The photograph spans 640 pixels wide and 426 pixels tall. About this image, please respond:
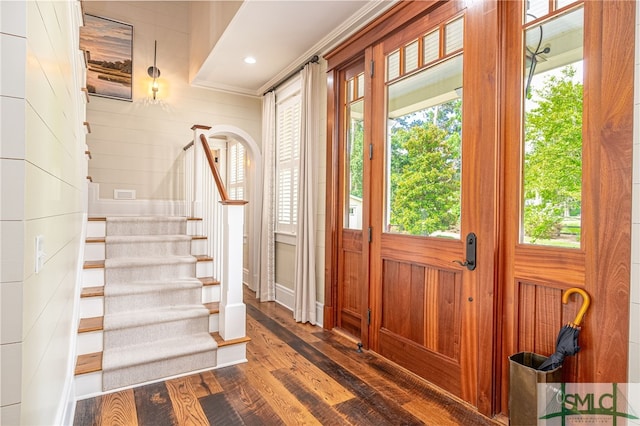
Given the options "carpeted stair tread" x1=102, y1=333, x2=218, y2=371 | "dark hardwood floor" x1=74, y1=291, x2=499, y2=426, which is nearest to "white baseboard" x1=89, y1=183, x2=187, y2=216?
"carpeted stair tread" x1=102, y1=333, x2=218, y2=371

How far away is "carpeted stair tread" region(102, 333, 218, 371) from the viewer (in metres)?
2.37

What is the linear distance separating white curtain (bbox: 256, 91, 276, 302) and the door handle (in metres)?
2.86

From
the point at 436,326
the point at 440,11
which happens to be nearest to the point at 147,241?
the point at 436,326

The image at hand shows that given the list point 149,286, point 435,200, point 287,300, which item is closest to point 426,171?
point 435,200

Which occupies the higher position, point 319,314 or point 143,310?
point 143,310

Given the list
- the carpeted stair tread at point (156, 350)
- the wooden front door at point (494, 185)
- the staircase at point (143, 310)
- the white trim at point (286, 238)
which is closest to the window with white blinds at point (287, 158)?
the white trim at point (286, 238)

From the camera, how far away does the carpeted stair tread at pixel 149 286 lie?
275 cm

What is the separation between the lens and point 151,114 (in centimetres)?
461

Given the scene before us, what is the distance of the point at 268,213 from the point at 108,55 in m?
2.78

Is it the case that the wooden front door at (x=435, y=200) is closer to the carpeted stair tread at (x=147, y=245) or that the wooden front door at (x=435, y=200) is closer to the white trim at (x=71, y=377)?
the carpeted stair tread at (x=147, y=245)

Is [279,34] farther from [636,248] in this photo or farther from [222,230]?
[636,248]

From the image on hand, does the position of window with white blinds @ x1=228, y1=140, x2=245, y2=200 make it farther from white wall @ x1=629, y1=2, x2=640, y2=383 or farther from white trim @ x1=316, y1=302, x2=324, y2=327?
white wall @ x1=629, y1=2, x2=640, y2=383

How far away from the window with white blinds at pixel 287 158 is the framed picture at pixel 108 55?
1954 millimetres

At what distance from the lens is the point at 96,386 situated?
2.29 meters
